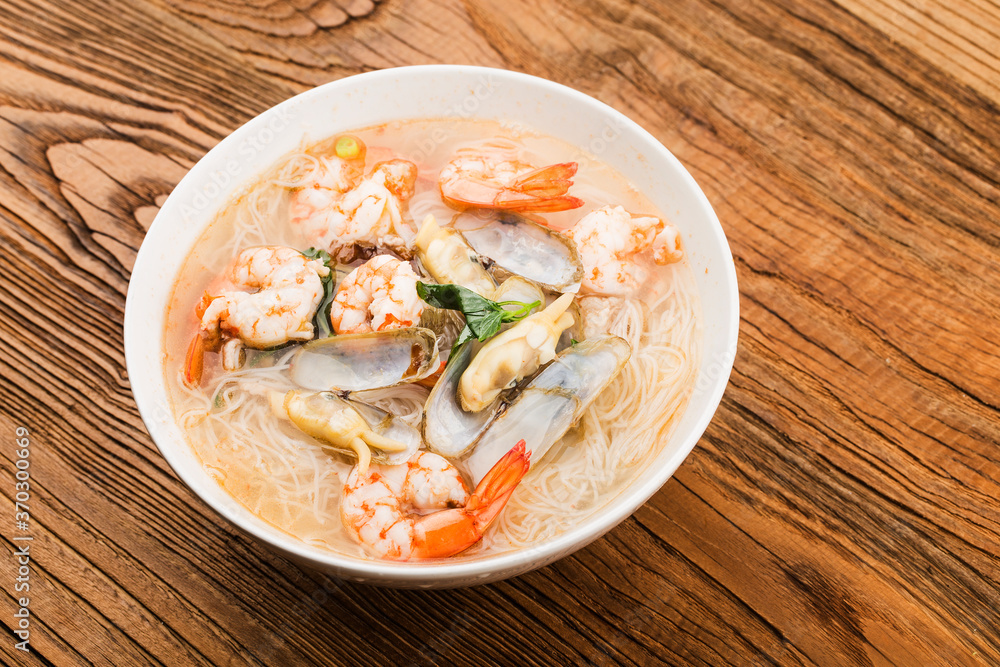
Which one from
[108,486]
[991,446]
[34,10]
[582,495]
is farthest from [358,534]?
[34,10]

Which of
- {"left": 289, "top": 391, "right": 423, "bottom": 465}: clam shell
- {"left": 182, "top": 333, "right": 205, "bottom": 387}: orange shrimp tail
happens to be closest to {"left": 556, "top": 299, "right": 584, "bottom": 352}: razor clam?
{"left": 289, "top": 391, "right": 423, "bottom": 465}: clam shell

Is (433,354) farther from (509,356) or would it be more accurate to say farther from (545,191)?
(545,191)

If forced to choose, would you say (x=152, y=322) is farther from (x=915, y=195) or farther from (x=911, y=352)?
(x=915, y=195)

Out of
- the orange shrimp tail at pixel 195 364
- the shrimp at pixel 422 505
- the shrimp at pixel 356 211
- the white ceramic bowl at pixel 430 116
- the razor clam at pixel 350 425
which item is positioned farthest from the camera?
the shrimp at pixel 356 211

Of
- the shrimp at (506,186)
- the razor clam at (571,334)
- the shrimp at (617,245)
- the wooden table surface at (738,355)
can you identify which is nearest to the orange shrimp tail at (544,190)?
the shrimp at (506,186)

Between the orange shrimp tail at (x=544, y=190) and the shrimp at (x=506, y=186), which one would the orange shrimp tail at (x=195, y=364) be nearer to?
the shrimp at (x=506, y=186)

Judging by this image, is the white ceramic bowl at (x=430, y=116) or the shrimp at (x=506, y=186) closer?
the white ceramic bowl at (x=430, y=116)

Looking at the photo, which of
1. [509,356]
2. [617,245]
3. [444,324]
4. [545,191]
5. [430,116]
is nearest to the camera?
[509,356]

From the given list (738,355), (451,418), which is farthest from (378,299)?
(738,355)
